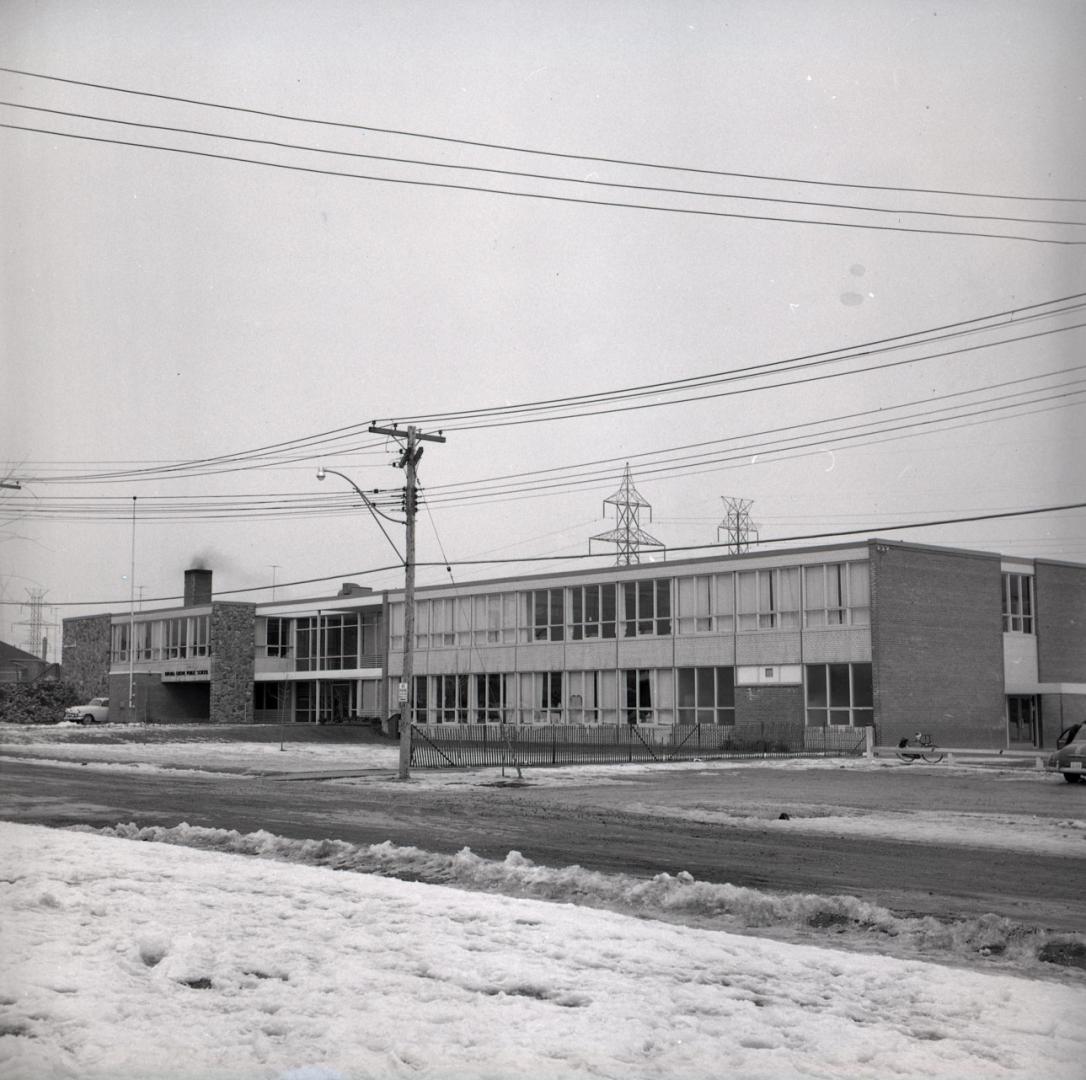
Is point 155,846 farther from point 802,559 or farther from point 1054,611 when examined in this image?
point 1054,611

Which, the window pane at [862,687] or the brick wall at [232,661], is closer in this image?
the window pane at [862,687]

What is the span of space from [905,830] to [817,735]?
27.8 m

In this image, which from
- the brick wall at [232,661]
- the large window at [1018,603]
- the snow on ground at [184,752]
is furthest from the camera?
the brick wall at [232,661]

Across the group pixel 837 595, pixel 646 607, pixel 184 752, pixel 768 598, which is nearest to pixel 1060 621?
pixel 837 595

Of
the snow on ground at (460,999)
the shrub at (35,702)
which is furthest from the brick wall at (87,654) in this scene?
the snow on ground at (460,999)

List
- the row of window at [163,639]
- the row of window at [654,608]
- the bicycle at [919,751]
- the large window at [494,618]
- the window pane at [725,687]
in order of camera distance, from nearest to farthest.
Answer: the bicycle at [919,751] → the row of window at [654,608] → the window pane at [725,687] → the large window at [494,618] → the row of window at [163,639]

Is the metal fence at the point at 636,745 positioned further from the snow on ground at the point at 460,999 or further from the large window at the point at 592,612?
the snow on ground at the point at 460,999

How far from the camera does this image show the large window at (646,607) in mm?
52719

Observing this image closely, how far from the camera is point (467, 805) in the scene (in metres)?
21.0

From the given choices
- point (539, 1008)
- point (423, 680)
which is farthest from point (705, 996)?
point (423, 680)

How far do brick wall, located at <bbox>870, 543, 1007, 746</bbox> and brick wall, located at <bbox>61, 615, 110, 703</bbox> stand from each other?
181 ft

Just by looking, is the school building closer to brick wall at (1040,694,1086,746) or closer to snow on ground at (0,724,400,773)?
brick wall at (1040,694,1086,746)

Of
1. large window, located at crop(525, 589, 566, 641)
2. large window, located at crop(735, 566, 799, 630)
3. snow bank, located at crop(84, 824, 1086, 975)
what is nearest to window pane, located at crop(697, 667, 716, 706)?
large window, located at crop(735, 566, 799, 630)

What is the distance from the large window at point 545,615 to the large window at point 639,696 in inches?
193
